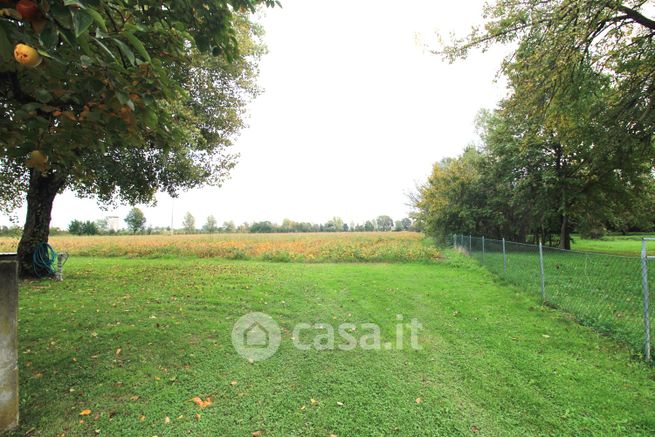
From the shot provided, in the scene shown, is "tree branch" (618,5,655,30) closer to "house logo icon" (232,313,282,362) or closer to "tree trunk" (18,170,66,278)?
"house logo icon" (232,313,282,362)

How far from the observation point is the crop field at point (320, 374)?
2578 mm

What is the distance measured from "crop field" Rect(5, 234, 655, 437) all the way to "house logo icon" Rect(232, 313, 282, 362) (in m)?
0.12

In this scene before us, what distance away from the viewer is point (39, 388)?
2.96 metres

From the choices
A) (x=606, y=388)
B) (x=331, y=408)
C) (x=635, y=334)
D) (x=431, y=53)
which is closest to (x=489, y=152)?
(x=431, y=53)

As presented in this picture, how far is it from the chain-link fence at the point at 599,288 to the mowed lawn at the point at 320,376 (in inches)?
12.0

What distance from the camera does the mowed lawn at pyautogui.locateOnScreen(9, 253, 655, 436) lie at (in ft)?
8.44

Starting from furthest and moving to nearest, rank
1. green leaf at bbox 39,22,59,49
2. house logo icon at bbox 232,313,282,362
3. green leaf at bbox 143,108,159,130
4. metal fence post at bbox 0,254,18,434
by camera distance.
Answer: house logo icon at bbox 232,313,282,362, metal fence post at bbox 0,254,18,434, green leaf at bbox 143,108,159,130, green leaf at bbox 39,22,59,49

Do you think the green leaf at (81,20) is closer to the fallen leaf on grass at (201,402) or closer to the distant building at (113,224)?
the fallen leaf on grass at (201,402)

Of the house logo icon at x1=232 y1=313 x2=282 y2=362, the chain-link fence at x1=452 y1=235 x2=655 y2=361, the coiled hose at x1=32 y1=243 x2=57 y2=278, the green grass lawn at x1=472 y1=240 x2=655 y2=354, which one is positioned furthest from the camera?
the coiled hose at x1=32 y1=243 x2=57 y2=278

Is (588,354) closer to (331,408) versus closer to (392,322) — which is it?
(392,322)

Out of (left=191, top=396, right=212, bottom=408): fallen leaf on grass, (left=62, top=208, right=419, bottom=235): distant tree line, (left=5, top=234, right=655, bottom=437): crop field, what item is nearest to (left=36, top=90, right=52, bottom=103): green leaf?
(left=5, top=234, right=655, bottom=437): crop field

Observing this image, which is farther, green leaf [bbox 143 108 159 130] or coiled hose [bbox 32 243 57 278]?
coiled hose [bbox 32 243 57 278]

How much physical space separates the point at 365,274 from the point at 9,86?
29.7 feet

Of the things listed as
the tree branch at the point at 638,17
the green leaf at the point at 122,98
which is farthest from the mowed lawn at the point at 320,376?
the tree branch at the point at 638,17
